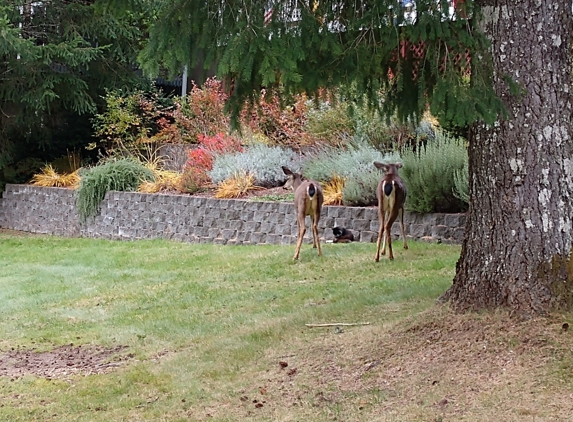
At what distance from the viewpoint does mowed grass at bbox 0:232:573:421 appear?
4.64m

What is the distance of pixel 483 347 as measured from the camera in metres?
4.88

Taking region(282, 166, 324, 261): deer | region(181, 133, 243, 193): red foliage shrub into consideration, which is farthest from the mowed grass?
region(181, 133, 243, 193): red foliage shrub

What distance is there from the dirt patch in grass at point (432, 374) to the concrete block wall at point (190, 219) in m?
4.87

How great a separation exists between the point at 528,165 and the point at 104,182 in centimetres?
1130

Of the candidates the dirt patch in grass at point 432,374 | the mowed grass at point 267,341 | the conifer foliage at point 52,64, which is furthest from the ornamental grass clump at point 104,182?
the dirt patch in grass at point 432,374

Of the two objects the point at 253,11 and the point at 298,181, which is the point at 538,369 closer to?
the point at 253,11

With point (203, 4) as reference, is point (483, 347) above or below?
below

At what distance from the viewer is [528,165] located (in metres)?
5.07

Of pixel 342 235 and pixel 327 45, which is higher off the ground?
pixel 327 45

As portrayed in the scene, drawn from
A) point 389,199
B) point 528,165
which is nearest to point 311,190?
point 389,199

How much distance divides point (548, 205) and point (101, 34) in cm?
1392

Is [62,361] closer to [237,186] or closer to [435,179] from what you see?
[435,179]

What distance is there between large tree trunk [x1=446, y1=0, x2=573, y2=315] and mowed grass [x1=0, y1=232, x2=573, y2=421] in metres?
0.37

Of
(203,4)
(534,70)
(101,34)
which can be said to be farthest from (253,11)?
(101,34)
